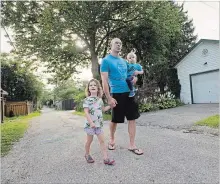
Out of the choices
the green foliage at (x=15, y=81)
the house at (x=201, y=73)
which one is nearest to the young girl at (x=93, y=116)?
the house at (x=201, y=73)

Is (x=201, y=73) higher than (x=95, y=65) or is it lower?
lower

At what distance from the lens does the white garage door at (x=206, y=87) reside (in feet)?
56.3

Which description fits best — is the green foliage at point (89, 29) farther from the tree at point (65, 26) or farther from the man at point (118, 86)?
the man at point (118, 86)

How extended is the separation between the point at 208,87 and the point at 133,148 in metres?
15.0

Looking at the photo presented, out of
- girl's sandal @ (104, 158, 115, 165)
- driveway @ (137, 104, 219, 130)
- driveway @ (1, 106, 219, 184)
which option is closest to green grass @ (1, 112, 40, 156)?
driveway @ (1, 106, 219, 184)

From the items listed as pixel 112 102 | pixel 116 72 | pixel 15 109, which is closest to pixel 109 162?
pixel 112 102

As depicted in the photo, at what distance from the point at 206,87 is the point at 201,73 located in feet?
3.66

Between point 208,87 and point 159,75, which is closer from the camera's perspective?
point 208,87

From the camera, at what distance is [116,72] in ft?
13.1

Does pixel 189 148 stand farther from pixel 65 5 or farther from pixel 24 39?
pixel 24 39

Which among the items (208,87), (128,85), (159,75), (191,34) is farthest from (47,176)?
(191,34)

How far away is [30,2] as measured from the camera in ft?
58.4

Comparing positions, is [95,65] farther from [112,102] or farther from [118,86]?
[112,102]

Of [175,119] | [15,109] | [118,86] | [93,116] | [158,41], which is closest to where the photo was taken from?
[93,116]
